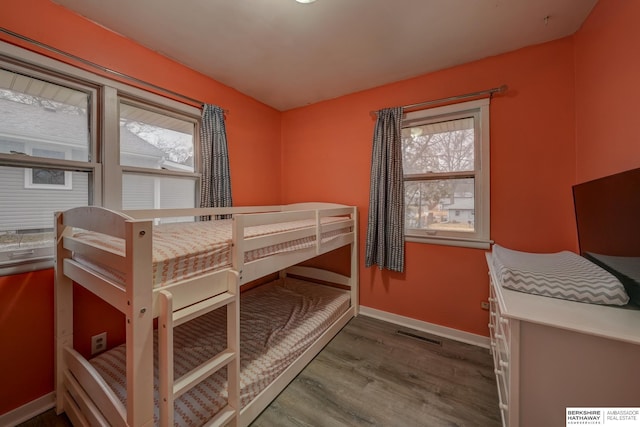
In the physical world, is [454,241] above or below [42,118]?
below

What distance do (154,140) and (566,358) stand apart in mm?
2813

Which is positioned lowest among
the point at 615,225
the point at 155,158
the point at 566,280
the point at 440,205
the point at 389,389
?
the point at 389,389

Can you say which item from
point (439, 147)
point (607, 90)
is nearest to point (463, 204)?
point (439, 147)

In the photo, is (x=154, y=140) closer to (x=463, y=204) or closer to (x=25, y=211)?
(x=25, y=211)

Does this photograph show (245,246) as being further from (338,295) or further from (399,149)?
(399,149)

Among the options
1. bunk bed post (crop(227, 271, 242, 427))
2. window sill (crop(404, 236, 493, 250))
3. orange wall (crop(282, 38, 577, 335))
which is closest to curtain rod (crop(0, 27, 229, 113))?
orange wall (crop(282, 38, 577, 335))

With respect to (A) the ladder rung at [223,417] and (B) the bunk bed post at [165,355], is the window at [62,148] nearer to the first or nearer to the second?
(B) the bunk bed post at [165,355]

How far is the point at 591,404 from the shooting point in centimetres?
86

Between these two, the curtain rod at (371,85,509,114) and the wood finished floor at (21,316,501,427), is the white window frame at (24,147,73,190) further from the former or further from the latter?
the curtain rod at (371,85,509,114)

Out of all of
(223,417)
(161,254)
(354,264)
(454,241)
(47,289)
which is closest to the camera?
(161,254)

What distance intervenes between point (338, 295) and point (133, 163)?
86.5 inches

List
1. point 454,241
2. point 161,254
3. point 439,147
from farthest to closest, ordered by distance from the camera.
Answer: point 439,147
point 454,241
point 161,254

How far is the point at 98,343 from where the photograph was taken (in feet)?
5.20

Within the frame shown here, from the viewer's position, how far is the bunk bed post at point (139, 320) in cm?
83
